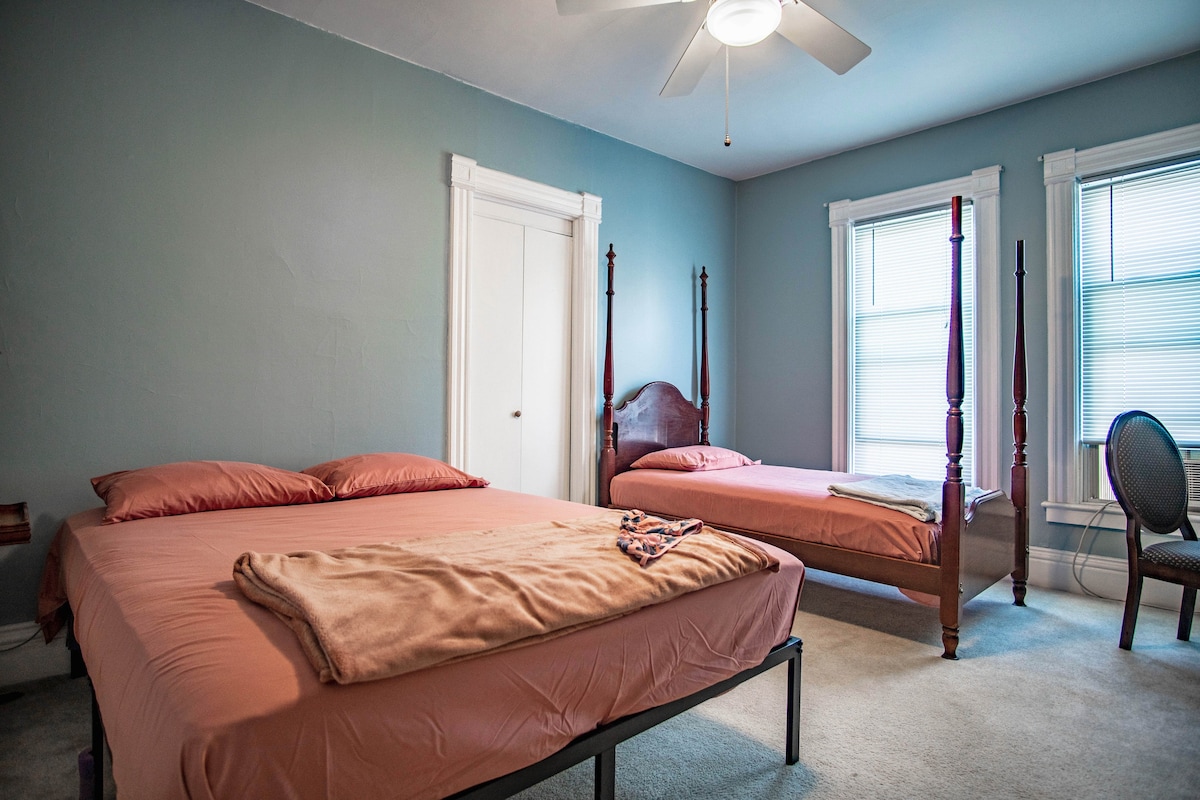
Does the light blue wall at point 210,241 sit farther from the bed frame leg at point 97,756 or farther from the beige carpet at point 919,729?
the bed frame leg at point 97,756

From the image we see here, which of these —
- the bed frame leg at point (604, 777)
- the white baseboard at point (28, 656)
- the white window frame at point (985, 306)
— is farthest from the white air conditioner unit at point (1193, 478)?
the white baseboard at point (28, 656)

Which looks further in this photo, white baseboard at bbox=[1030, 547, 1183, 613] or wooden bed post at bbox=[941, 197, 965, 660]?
white baseboard at bbox=[1030, 547, 1183, 613]

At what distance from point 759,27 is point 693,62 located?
400 mm

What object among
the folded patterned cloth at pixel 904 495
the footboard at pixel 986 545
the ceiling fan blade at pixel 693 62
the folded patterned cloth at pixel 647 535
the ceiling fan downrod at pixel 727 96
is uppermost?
the ceiling fan downrod at pixel 727 96

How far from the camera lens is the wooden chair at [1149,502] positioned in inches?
102

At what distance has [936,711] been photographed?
2.13m

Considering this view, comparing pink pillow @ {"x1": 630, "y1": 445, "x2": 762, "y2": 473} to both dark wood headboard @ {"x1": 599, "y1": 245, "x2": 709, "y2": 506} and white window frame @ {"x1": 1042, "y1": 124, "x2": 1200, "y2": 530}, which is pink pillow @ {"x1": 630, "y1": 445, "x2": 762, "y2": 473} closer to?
dark wood headboard @ {"x1": 599, "y1": 245, "x2": 709, "y2": 506}

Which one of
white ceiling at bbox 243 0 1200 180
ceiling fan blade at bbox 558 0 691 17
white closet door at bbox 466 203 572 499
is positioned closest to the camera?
ceiling fan blade at bbox 558 0 691 17

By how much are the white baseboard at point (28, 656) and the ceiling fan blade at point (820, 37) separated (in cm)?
360

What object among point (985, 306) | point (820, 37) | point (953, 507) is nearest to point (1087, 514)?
point (985, 306)

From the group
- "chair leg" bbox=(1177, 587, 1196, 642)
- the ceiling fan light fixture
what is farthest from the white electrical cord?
the ceiling fan light fixture

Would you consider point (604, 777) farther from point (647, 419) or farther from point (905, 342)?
point (905, 342)

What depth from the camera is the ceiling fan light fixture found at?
229cm

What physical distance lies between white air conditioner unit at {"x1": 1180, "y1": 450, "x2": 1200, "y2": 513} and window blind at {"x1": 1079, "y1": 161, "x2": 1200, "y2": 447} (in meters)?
0.10
